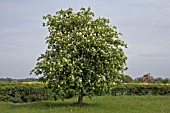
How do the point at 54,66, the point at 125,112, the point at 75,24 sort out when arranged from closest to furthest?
the point at 125,112
the point at 54,66
the point at 75,24

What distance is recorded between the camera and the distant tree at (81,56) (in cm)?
1567

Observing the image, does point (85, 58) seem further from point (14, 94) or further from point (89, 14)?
point (14, 94)

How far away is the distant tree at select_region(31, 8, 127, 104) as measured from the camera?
15.7 metres

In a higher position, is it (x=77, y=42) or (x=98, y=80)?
(x=77, y=42)

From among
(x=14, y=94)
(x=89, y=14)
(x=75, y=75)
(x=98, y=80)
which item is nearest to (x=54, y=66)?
(x=75, y=75)

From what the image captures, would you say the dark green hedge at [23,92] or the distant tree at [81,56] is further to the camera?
the dark green hedge at [23,92]

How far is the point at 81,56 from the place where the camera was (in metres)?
16.0

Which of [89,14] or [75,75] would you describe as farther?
[89,14]

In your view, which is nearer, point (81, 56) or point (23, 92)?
point (81, 56)

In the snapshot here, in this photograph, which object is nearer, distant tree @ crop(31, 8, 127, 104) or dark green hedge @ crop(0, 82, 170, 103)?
distant tree @ crop(31, 8, 127, 104)

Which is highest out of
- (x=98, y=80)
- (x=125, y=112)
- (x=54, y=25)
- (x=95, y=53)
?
(x=54, y=25)

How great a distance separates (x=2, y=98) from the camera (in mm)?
22141

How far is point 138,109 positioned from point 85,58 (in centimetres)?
308

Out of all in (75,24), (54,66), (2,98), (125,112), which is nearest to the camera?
(125,112)
